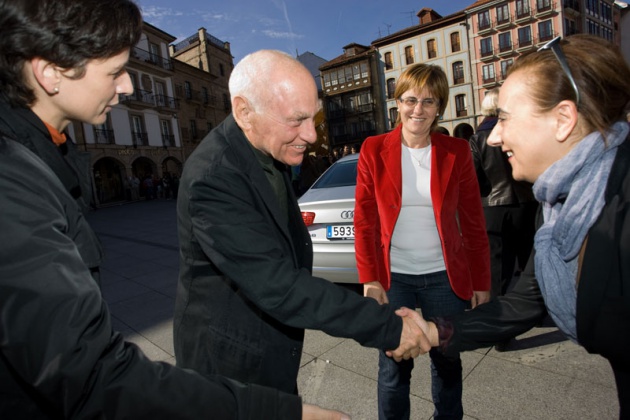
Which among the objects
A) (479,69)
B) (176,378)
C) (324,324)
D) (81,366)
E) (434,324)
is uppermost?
(479,69)

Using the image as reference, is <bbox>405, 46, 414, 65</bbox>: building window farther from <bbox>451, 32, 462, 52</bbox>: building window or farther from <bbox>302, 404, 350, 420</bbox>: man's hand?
<bbox>302, 404, 350, 420</bbox>: man's hand

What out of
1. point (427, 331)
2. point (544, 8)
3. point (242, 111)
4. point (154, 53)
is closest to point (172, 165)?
point (154, 53)

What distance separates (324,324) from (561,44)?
1.21 meters

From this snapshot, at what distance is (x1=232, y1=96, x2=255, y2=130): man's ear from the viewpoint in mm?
1576

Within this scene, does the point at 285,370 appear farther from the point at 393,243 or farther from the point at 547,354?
the point at 547,354

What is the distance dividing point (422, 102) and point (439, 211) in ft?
2.15

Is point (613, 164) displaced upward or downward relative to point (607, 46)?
downward

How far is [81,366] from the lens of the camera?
749 millimetres

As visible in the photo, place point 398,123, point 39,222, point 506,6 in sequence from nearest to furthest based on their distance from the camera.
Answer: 1. point 39,222
2. point 398,123
3. point 506,6

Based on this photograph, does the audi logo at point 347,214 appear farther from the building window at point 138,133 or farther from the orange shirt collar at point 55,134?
the building window at point 138,133

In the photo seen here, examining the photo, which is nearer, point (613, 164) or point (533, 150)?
point (613, 164)

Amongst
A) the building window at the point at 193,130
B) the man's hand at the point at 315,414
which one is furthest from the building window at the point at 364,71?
the man's hand at the point at 315,414

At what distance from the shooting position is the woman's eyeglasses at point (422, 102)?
231cm

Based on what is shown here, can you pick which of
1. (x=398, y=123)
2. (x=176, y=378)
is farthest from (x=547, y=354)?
(x=176, y=378)
